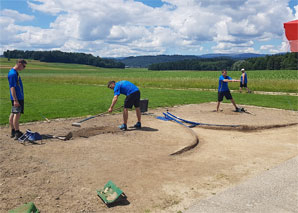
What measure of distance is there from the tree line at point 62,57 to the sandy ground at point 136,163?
13191 centimetres

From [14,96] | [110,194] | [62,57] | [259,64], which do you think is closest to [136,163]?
[110,194]

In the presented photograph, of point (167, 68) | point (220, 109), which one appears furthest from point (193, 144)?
point (167, 68)

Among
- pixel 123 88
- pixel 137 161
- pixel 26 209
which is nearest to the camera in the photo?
pixel 26 209

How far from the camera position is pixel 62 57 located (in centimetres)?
13512

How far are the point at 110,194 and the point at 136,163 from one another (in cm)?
161

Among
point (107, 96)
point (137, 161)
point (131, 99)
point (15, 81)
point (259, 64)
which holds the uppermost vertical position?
point (259, 64)

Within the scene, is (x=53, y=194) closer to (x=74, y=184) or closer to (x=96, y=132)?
(x=74, y=184)

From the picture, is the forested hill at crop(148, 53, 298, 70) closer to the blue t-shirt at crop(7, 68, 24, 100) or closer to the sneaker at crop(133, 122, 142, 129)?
the sneaker at crop(133, 122, 142, 129)

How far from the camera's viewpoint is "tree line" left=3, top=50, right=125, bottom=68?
428ft

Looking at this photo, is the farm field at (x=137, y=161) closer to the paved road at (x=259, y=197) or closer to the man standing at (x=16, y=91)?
the paved road at (x=259, y=197)

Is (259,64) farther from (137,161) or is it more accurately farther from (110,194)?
(110,194)

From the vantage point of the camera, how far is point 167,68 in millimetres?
123062

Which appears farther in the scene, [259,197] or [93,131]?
[93,131]

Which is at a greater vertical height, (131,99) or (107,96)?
(131,99)
